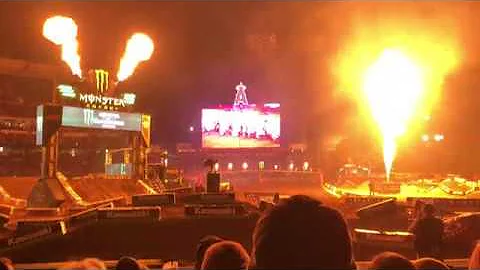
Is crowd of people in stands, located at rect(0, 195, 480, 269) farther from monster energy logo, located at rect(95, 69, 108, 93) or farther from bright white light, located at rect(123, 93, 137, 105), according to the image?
bright white light, located at rect(123, 93, 137, 105)

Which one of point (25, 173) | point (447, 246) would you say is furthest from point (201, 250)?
point (25, 173)

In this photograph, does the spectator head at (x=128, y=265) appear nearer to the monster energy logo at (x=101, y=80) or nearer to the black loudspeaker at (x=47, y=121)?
the black loudspeaker at (x=47, y=121)

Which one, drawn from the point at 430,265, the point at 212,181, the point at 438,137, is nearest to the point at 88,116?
the point at 212,181

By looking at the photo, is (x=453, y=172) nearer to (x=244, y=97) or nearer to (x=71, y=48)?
(x=244, y=97)

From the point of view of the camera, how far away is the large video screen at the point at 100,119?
28203 millimetres

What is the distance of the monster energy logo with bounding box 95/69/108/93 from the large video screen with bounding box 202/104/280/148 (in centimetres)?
3281

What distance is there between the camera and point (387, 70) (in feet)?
122

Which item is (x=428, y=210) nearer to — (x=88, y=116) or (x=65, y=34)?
(x=88, y=116)

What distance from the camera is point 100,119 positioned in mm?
30281

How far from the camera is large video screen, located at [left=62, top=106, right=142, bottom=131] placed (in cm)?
2820

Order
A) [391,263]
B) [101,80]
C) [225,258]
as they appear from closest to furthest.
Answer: [391,263], [225,258], [101,80]

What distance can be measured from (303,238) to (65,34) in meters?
31.2

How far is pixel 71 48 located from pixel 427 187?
31098 mm


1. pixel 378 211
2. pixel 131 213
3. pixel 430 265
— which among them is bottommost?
pixel 378 211
